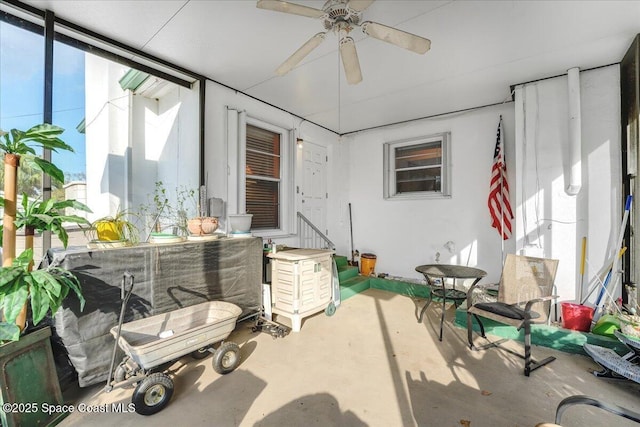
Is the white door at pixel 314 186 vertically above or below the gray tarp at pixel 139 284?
above

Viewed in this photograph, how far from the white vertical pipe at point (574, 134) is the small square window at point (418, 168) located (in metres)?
1.72

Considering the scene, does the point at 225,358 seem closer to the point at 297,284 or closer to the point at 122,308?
the point at 122,308

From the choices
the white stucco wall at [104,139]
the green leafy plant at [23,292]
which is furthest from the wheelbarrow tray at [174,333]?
the white stucco wall at [104,139]

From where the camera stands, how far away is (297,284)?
311 cm

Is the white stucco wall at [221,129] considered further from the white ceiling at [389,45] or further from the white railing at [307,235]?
the white railing at [307,235]

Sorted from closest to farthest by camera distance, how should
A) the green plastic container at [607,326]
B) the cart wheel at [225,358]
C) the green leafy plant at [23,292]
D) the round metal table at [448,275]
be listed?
the green leafy plant at [23,292] → the cart wheel at [225,358] → the green plastic container at [607,326] → the round metal table at [448,275]

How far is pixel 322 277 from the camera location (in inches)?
136

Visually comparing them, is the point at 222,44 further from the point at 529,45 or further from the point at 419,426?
the point at 419,426

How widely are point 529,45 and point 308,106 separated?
2.92 metres

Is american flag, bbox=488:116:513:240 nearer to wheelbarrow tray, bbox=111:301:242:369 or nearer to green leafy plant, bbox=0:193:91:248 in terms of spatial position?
wheelbarrow tray, bbox=111:301:242:369

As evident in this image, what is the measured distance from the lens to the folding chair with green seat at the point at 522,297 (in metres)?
2.45

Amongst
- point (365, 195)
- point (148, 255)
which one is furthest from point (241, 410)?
point (365, 195)

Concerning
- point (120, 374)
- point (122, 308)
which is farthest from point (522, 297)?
point (120, 374)

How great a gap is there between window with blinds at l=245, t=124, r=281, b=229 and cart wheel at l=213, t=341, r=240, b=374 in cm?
225
